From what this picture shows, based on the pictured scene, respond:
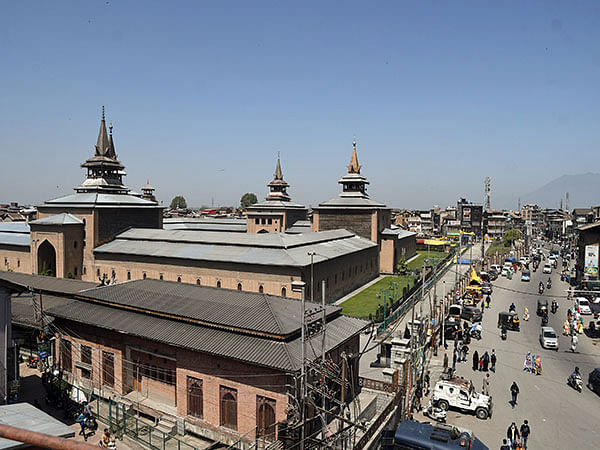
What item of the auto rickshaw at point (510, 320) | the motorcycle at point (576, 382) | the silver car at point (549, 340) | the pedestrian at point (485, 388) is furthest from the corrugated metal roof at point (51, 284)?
the silver car at point (549, 340)

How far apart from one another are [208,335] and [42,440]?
16.8 meters

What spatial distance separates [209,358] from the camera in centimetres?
1878

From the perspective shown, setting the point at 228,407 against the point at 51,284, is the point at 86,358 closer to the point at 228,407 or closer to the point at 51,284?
the point at 228,407

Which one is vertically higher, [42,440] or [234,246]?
[42,440]

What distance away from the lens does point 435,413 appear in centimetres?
2197

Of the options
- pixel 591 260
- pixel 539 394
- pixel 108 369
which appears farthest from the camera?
pixel 591 260

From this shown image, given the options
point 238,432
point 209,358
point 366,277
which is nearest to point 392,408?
point 238,432

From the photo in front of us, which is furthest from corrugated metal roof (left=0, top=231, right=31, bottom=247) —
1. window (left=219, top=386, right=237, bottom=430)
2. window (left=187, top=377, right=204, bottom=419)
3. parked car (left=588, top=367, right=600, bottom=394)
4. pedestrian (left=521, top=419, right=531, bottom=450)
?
parked car (left=588, top=367, right=600, bottom=394)

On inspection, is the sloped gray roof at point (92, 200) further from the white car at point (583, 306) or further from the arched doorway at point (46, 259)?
the white car at point (583, 306)

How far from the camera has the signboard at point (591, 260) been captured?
5038 centimetres

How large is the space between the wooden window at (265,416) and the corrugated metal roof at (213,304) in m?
2.68

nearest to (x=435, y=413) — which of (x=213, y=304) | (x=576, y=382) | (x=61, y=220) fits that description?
(x=576, y=382)

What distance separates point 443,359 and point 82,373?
21968 mm

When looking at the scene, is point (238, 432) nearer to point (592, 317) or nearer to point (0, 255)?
point (592, 317)
